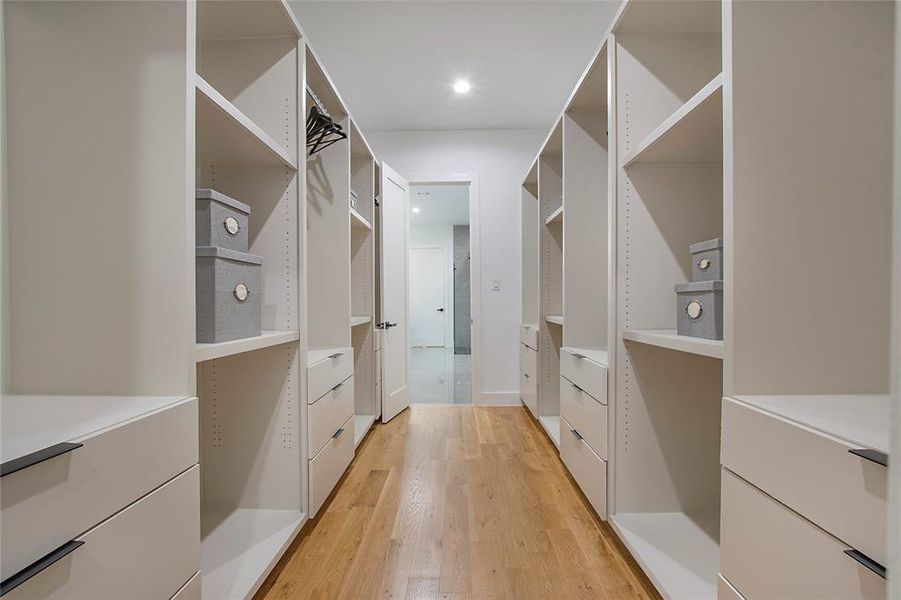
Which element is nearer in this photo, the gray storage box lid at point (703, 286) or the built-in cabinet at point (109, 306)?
the built-in cabinet at point (109, 306)

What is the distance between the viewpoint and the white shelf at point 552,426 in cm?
260

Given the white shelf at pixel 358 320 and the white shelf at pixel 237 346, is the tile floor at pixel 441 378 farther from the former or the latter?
the white shelf at pixel 237 346

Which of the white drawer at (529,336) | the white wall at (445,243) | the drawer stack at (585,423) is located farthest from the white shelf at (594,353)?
the white wall at (445,243)

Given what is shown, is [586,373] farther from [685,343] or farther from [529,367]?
[529,367]

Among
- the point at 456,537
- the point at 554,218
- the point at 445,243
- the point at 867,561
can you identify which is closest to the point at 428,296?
the point at 445,243

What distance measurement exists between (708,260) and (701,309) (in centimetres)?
15

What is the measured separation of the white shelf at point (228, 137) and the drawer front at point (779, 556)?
1.56 metres

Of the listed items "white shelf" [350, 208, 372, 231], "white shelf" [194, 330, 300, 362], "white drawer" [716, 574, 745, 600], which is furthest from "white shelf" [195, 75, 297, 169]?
"white drawer" [716, 574, 745, 600]

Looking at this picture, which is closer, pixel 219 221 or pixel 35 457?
pixel 35 457

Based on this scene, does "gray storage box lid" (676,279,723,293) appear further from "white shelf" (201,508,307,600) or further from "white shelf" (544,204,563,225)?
"white shelf" (201,508,307,600)

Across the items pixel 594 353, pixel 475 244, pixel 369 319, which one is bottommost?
pixel 594 353

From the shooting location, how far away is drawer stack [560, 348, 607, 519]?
1676 millimetres

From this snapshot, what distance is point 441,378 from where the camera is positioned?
17.3 ft

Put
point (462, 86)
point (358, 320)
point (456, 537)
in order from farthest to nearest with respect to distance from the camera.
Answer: point (462, 86) → point (358, 320) → point (456, 537)
